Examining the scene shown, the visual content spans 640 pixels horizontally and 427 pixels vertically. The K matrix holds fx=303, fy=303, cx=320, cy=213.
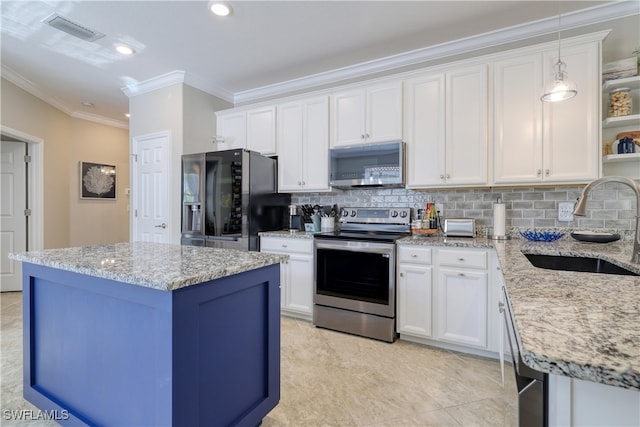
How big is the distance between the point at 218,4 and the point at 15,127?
336cm

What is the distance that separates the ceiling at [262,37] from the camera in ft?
7.80

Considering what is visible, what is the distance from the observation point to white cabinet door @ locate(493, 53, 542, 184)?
2387mm

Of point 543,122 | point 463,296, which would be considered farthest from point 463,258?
Answer: point 543,122

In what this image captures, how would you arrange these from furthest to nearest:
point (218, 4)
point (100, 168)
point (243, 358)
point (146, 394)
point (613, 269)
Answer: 1. point (100, 168)
2. point (218, 4)
3. point (613, 269)
4. point (243, 358)
5. point (146, 394)

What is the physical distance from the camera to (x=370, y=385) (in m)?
2.00

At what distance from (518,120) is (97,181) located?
19.9 ft

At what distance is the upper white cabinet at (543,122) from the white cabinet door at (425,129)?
0.43m

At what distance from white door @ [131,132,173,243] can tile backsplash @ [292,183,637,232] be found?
7.45 ft

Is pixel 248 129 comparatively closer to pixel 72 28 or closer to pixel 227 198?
pixel 227 198

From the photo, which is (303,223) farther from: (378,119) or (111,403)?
(111,403)

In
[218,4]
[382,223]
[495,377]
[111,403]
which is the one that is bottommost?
[495,377]

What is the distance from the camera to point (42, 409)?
1597 millimetres

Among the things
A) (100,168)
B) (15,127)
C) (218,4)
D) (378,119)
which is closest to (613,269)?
(378,119)

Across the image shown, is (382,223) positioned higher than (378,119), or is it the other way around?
(378,119)
